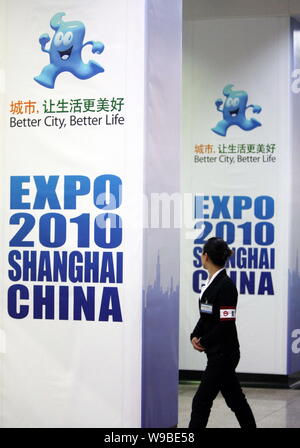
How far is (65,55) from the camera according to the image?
6.38 meters

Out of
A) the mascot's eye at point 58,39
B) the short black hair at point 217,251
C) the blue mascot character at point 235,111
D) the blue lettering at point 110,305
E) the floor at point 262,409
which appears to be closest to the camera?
the short black hair at point 217,251

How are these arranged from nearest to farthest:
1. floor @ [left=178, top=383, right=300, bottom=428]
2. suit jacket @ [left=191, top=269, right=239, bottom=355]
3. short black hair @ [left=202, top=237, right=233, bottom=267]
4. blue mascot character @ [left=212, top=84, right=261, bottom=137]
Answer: suit jacket @ [left=191, top=269, right=239, bottom=355] < short black hair @ [left=202, top=237, right=233, bottom=267] < floor @ [left=178, top=383, right=300, bottom=428] < blue mascot character @ [left=212, top=84, right=261, bottom=137]

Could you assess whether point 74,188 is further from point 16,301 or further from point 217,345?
point 217,345

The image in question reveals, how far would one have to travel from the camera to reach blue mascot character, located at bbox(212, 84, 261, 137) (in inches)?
365


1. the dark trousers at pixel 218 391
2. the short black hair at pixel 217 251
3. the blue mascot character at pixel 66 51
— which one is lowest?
the dark trousers at pixel 218 391

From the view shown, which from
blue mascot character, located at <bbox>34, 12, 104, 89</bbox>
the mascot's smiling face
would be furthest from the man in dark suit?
the mascot's smiling face

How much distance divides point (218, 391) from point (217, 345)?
292mm

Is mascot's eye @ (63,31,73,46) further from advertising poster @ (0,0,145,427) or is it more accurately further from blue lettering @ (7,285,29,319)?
blue lettering @ (7,285,29,319)

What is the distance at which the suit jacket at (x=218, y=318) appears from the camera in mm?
5793

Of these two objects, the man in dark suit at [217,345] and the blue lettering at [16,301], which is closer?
the man in dark suit at [217,345]

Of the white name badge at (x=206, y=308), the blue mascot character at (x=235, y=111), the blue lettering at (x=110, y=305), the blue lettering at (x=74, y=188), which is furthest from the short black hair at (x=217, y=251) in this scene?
the blue mascot character at (x=235, y=111)

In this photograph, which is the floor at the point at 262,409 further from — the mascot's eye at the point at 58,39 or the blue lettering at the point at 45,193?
the mascot's eye at the point at 58,39

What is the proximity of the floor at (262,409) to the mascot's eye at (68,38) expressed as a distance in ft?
9.81

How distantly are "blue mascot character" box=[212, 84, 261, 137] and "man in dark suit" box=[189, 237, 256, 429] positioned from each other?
141 inches
